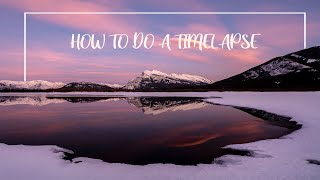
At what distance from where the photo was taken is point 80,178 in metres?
8.47

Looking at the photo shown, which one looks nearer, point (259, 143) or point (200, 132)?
point (259, 143)

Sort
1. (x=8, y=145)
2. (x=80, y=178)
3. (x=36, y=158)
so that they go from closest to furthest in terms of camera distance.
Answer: (x=80, y=178) → (x=36, y=158) → (x=8, y=145)

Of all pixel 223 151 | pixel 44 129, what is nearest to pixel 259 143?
pixel 223 151

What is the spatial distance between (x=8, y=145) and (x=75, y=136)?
3.16 metres

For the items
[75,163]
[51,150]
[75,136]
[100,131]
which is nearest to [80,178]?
[75,163]

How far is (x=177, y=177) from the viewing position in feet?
27.8

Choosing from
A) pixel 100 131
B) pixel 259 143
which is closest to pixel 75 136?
pixel 100 131

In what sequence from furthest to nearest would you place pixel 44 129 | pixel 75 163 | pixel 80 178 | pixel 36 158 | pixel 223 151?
1. pixel 44 129
2. pixel 223 151
3. pixel 36 158
4. pixel 75 163
5. pixel 80 178

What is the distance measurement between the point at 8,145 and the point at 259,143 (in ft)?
31.3

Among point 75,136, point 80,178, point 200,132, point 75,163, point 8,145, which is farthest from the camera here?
point 200,132

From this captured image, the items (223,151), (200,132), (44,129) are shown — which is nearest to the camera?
(223,151)

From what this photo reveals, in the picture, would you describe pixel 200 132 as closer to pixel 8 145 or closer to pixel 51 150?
pixel 51 150

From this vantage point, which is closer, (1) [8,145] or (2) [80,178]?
(2) [80,178]

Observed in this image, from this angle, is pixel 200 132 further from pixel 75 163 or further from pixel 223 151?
pixel 75 163
